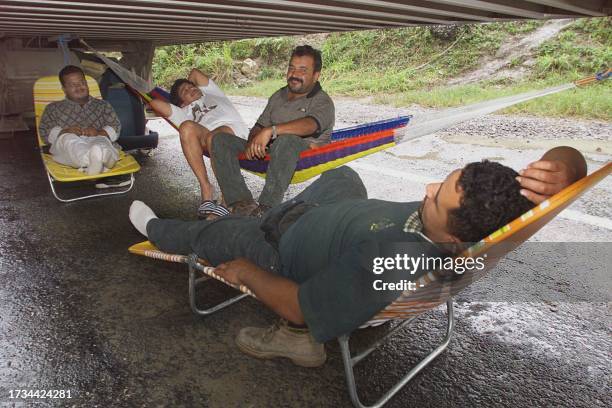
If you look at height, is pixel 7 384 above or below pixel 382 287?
below

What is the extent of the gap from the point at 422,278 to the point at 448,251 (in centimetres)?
11

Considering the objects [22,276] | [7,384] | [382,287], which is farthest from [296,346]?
[22,276]

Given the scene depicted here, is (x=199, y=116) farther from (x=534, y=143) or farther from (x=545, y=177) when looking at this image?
(x=534, y=143)

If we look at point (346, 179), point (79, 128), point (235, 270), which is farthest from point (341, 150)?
point (79, 128)

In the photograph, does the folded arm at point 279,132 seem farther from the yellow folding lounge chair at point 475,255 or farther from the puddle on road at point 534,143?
the puddle on road at point 534,143

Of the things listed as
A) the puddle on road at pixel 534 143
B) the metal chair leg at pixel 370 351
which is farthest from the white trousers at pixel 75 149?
the puddle on road at pixel 534 143

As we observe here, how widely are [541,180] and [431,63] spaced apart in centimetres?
924

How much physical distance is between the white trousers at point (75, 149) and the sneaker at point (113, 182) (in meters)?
0.31

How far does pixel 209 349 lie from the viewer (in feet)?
6.05

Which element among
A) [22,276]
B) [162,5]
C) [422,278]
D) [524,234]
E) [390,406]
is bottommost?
[22,276]

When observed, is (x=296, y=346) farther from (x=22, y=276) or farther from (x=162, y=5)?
(x=162, y=5)

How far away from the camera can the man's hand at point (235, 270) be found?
1647 mm

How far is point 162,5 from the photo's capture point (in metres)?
3.10

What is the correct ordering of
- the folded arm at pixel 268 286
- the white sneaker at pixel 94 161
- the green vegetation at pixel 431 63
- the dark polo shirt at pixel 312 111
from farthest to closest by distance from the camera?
the green vegetation at pixel 431 63 < the white sneaker at pixel 94 161 < the dark polo shirt at pixel 312 111 < the folded arm at pixel 268 286
